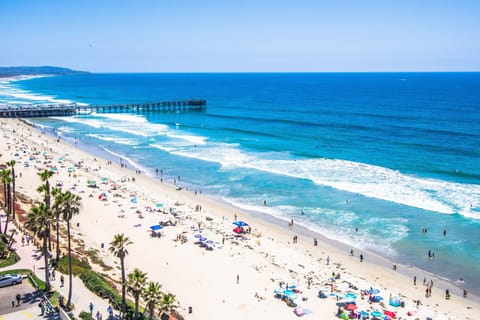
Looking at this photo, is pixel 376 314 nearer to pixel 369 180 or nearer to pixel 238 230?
pixel 238 230

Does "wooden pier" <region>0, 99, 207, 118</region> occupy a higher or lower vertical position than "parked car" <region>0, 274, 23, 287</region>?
higher

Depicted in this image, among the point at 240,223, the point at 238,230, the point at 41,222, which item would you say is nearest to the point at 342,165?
the point at 240,223

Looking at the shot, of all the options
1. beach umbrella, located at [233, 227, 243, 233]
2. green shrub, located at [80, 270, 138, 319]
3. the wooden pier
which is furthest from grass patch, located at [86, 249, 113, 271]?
the wooden pier

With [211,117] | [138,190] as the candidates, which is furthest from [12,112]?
[138,190]

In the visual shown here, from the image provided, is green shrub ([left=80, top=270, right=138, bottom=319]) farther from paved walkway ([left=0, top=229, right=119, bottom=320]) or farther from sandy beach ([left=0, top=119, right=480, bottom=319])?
sandy beach ([left=0, top=119, right=480, bottom=319])

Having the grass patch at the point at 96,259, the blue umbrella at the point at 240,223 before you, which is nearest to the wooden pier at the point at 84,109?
the grass patch at the point at 96,259
